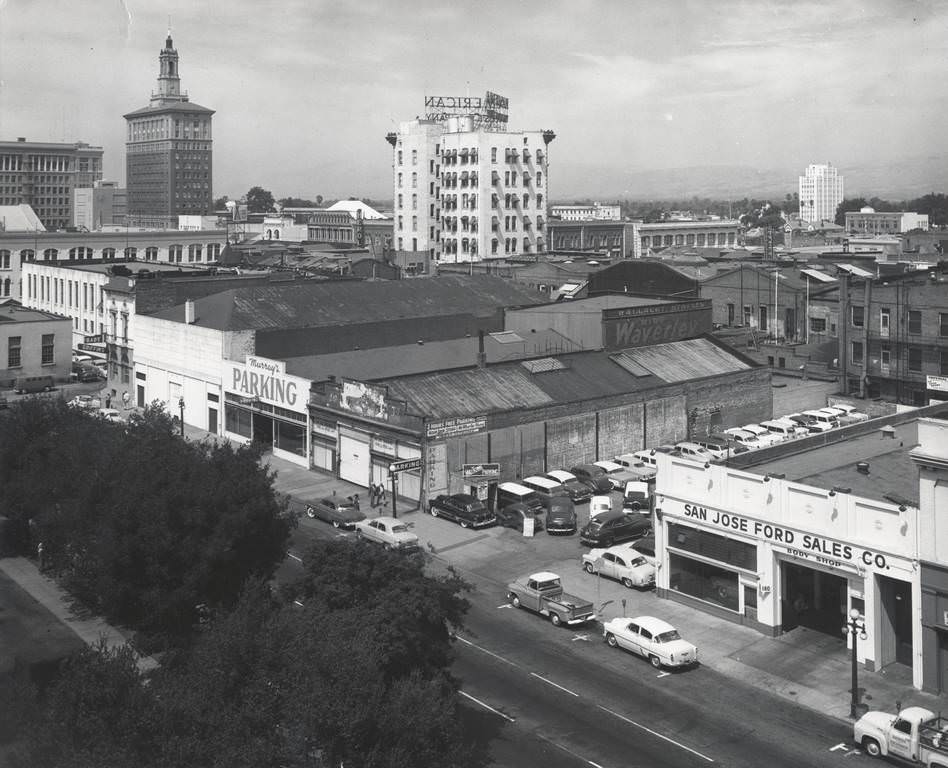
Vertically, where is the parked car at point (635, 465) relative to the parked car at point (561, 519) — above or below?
above

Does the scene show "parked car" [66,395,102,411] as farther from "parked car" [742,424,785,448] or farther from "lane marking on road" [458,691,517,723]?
"lane marking on road" [458,691,517,723]

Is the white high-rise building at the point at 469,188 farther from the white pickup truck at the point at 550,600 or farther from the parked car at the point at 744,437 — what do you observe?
the white pickup truck at the point at 550,600

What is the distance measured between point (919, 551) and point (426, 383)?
2719 centimetres

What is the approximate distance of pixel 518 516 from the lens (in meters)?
42.6

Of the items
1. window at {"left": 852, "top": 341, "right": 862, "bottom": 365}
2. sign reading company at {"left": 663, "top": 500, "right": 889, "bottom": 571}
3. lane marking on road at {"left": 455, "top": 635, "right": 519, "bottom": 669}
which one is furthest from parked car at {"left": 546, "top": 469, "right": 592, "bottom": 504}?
window at {"left": 852, "top": 341, "right": 862, "bottom": 365}

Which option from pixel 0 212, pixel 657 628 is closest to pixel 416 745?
pixel 657 628

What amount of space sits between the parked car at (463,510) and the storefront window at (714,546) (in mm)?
10118

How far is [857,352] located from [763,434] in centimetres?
1627

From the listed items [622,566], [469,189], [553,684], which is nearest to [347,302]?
[622,566]

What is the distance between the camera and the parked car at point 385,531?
39.3m

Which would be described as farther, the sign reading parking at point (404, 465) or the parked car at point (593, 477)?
the parked car at point (593, 477)

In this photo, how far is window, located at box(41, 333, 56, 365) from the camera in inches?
3100

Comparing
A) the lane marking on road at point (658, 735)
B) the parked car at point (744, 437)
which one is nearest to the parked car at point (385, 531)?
the lane marking on road at point (658, 735)

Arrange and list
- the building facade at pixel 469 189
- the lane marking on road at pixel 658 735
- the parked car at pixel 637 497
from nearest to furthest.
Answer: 1. the lane marking on road at pixel 658 735
2. the parked car at pixel 637 497
3. the building facade at pixel 469 189
